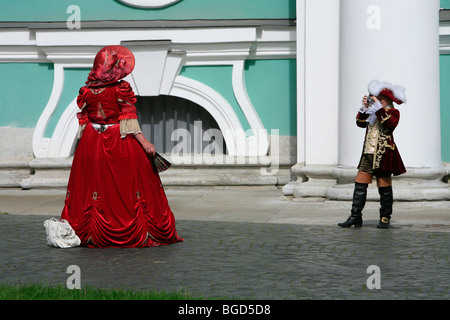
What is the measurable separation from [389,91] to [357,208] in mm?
1174

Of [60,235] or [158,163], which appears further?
[158,163]

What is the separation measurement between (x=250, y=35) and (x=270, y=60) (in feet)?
1.65

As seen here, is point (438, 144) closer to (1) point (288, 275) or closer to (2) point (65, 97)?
(1) point (288, 275)

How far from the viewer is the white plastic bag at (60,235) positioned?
288 inches

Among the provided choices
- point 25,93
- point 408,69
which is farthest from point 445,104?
point 25,93

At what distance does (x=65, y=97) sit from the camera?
12734 mm

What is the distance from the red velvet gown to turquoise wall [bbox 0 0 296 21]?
17.3ft

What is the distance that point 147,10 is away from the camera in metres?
12.7

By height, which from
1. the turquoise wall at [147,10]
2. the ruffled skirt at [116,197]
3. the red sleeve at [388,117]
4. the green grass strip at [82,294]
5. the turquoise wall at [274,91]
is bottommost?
the green grass strip at [82,294]

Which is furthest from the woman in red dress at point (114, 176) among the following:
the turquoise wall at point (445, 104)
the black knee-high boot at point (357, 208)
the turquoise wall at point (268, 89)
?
the turquoise wall at point (445, 104)

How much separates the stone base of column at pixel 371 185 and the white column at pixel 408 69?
12mm

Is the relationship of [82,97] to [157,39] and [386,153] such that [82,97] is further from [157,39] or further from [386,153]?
[157,39]

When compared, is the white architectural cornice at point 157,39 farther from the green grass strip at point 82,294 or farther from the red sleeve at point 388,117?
the green grass strip at point 82,294
